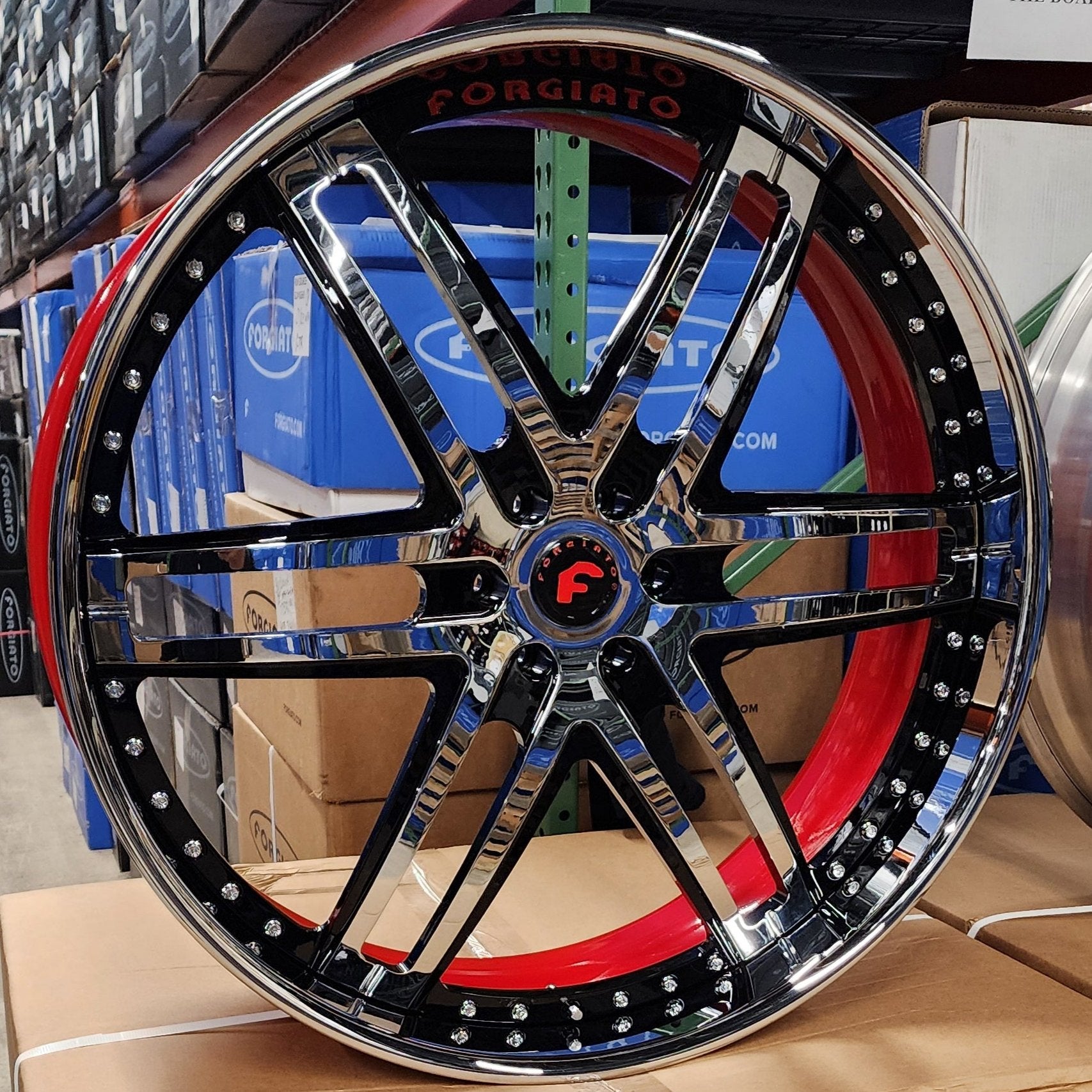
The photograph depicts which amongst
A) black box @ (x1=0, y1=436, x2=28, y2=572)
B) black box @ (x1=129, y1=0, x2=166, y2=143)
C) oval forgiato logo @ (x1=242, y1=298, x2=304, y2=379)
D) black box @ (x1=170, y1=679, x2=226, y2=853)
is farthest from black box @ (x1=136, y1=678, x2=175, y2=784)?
black box @ (x1=0, y1=436, x2=28, y2=572)

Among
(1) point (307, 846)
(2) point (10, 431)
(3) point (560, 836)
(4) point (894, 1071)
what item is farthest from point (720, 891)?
(2) point (10, 431)

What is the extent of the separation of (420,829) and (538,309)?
1.70ft

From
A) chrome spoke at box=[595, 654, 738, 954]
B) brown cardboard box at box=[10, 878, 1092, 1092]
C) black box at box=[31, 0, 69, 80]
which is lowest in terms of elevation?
brown cardboard box at box=[10, 878, 1092, 1092]

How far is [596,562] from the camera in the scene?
81cm

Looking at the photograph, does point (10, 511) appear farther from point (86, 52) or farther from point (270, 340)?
point (270, 340)

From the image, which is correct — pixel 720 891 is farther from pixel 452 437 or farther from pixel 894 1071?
pixel 452 437

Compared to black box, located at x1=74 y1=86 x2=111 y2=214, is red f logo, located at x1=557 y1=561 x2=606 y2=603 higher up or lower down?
lower down

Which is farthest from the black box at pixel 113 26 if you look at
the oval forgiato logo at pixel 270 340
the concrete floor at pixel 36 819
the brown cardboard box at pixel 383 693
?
the concrete floor at pixel 36 819

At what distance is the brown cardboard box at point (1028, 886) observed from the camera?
0.93m

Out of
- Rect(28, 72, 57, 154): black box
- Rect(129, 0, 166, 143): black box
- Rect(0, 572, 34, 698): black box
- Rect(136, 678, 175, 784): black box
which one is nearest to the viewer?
Rect(129, 0, 166, 143): black box

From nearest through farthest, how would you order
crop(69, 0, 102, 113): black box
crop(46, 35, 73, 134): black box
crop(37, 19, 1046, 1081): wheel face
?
crop(37, 19, 1046, 1081): wheel face < crop(69, 0, 102, 113): black box < crop(46, 35, 73, 134): black box

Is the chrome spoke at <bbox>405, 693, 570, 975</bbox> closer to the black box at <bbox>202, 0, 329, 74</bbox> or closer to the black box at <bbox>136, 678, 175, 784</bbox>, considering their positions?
A: the black box at <bbox>202, 0, 329, 74</bbox>

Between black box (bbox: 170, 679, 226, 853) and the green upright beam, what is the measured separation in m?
1.01

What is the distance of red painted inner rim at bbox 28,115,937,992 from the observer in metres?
0.86
